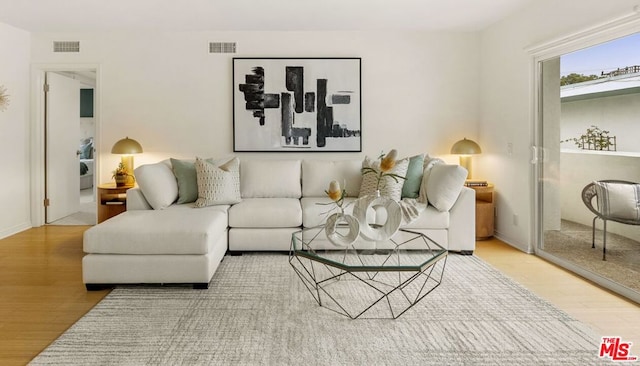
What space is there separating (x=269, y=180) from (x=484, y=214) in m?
2.38

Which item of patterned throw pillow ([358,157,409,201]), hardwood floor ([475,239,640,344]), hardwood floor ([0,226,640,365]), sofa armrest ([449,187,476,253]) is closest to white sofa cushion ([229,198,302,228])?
patterned throw pillow ([358,157,409,201])

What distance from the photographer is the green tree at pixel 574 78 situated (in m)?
3.18

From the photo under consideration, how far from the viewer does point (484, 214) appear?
449 cm

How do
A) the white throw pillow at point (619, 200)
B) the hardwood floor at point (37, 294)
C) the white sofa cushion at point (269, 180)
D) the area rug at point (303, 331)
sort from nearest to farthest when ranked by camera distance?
the area rug at point (303, 331), the hardwood floor at point (37, 294), the white throw pillow at point (619, 200), the white sofa cushion at point (269, 180)

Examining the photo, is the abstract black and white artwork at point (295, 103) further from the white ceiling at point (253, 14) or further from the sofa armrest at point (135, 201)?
the sofa armrest at point (135, 201)

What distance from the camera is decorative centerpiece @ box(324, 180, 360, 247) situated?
8.52 ft

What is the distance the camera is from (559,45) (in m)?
3.51

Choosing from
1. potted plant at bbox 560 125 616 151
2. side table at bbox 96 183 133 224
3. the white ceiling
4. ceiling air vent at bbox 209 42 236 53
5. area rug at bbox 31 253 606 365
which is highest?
the white ceiling

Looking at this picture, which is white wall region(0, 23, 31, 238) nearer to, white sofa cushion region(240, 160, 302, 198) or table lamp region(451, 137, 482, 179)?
white sofa cushion region(240, 160, 302, 198)

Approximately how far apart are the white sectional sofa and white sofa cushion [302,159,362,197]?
0.01 meters

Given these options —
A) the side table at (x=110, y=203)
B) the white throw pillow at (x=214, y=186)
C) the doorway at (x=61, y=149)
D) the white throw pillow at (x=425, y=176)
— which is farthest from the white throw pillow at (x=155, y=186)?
the white throw pillow at (x=425, y=176)

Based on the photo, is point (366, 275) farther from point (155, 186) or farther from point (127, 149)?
point (127, 149)

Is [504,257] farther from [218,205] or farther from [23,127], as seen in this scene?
[23,127]

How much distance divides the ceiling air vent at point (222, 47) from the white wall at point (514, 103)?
3.04 meters
